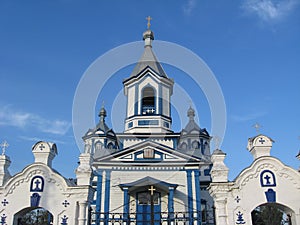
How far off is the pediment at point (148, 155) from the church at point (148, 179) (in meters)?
0.06

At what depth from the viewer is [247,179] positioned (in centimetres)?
1011

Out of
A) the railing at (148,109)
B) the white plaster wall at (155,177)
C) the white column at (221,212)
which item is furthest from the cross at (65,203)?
the railing at (148,109)

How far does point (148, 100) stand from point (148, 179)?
733 centimetres

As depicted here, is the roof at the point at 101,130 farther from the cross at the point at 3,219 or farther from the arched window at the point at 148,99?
the cross at the point at 3,219

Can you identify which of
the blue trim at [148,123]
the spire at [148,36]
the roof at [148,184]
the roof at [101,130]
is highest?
the spire at [148,36]

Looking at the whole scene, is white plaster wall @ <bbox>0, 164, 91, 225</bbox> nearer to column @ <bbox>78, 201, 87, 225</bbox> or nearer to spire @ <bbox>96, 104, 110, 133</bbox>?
column @ <bbox>78, 201, 87, 225</bbox>

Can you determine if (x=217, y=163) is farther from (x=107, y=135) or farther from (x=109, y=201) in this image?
(x=107, y=135)

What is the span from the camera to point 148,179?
60.8ft

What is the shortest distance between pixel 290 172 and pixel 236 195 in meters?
1.81

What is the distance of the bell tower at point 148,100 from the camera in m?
23.2

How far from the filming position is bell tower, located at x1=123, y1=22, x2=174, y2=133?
76.0 feet

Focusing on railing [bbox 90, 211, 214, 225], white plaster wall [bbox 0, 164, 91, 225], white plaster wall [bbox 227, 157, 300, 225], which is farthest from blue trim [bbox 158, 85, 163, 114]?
white plaster wall [bbox 0, 164, 91, 225]

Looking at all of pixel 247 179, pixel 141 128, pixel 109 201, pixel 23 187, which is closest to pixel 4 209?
pixel 23 187

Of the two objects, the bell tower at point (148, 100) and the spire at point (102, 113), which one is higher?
the spire at point (102, 113)
